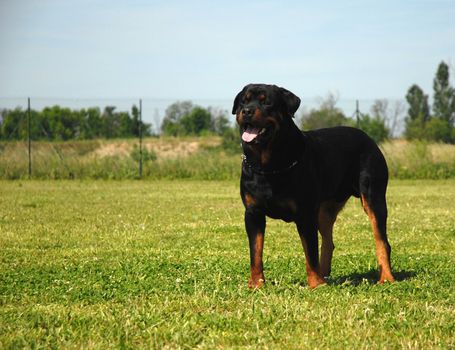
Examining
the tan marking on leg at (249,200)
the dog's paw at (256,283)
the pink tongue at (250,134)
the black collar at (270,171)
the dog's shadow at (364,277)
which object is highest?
the pink tongue at (250,134)

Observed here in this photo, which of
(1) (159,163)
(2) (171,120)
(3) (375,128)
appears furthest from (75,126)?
(3) (375,128)

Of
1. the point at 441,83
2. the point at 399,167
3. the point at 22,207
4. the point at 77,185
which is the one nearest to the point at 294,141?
the point at 22,207

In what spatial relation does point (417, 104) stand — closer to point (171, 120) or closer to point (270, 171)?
point (171, 120)

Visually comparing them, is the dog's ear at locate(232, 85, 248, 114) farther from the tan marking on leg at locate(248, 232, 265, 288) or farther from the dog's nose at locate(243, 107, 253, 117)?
the tan marking on leg at locate(248, 232, 265, 288)

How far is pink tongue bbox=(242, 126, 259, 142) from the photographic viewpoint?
597cm

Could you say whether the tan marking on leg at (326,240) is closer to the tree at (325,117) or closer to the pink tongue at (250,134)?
the pink tongue at (250,134)

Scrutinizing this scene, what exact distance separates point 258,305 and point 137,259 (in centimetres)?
292

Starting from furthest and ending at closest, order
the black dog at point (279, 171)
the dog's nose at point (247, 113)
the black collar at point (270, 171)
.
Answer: the black collar at point (270, 171) → the black dog at point (279, 171) → the dog's nose at point (247, 113)

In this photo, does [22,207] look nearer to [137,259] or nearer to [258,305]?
[137,259]

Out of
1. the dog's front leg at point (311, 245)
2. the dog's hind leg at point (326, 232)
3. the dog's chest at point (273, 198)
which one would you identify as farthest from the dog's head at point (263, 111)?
the dog's hind leg at point (326, 232)

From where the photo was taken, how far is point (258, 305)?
5566 millimetres

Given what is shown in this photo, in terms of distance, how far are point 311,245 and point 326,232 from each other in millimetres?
1103

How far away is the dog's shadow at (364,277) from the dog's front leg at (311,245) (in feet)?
1.34

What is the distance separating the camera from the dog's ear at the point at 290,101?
6.29 meters
